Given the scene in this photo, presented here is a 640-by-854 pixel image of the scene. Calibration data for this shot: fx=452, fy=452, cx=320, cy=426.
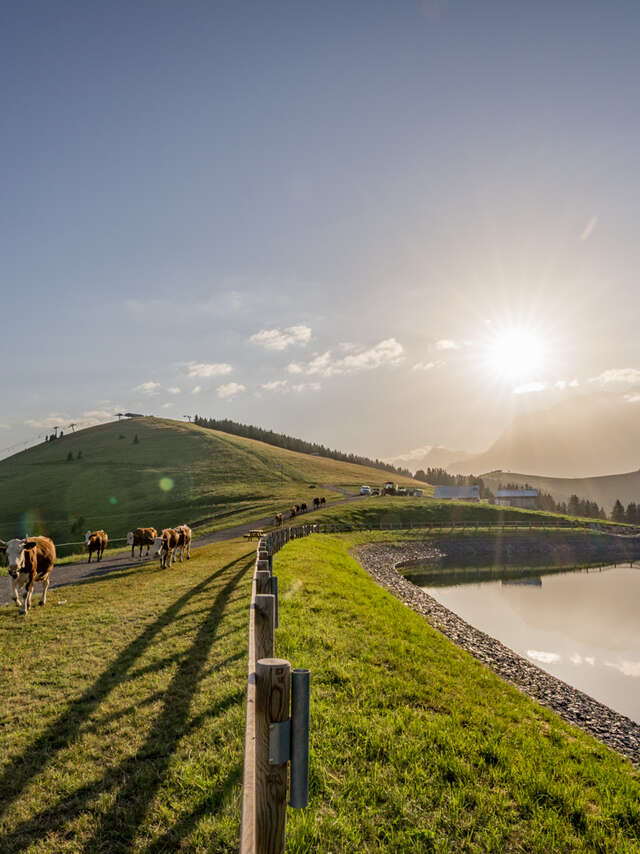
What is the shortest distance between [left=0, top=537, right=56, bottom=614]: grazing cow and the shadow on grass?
20.6ft

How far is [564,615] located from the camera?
29.9 metres

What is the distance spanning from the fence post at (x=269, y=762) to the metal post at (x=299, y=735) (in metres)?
0.06

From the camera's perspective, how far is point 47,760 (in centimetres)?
575

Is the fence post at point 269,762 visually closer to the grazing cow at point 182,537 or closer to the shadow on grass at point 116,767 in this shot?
the shadow on grass at point 116,767

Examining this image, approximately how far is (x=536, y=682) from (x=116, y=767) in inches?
555

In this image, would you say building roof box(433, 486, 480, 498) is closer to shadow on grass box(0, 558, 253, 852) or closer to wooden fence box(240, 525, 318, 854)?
shadow on grass box(0, 558, 253, 852)

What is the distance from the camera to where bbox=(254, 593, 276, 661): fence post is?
478cm

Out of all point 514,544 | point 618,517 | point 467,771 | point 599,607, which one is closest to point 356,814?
point 467,771

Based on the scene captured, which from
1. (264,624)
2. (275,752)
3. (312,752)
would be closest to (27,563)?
(312,752)

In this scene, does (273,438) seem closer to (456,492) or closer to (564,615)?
(456,492)

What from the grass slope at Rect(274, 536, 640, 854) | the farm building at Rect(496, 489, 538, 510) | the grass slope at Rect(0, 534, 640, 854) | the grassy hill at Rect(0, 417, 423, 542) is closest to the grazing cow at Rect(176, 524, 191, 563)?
the grass slope at Rect(0, 534, 640, 854)

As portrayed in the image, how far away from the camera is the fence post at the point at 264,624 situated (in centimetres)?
478

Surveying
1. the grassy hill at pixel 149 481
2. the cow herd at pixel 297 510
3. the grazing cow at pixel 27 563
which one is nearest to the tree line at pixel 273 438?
the grassy hill at pixel 149 481

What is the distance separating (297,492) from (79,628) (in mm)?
70055
